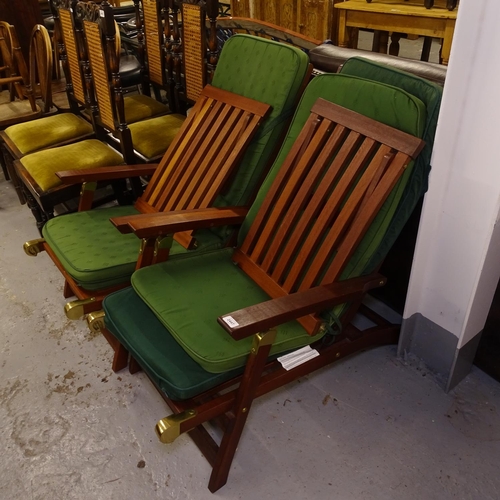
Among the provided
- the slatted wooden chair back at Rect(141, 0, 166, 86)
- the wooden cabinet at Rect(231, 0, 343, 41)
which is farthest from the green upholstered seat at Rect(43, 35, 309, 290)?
the wooden cabinet at Rect(231, 0, 343, 41)

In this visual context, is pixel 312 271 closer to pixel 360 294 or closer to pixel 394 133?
pixel 360 294

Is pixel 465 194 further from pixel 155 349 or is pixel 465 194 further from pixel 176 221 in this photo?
pixel 155 349

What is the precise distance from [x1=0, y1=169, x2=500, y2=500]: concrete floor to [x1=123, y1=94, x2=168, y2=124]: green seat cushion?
1.50 m

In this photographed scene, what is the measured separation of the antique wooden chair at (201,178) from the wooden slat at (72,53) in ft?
3.23

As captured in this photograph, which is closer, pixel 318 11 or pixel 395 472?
pixel 395 472

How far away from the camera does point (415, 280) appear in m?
1.66

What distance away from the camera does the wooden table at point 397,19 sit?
12.0 ft

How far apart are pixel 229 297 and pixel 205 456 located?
513 mm

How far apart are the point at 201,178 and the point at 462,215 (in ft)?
3.48

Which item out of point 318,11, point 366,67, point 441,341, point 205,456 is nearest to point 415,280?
point 441,341

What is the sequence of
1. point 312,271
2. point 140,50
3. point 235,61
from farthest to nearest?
point 140,50
point 235,61
point 312,271

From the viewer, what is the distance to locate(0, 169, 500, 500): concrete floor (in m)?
1.46

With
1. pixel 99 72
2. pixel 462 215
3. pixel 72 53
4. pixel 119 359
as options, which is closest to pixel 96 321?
pixel 119 359

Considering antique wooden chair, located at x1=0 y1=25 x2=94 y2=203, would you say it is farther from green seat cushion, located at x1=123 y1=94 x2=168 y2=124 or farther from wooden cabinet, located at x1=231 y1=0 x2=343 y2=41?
wooden cabinet, located at x1=231 y1=0 x2=343 y2=41
